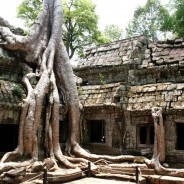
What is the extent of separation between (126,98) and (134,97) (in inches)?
12.2

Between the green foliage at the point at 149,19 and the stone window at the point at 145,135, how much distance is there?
A: 1611 centimetres

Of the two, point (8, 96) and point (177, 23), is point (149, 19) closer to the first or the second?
point (177, 23)

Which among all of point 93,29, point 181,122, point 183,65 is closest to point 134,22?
point 93,29

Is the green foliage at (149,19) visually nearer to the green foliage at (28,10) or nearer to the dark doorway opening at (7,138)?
the green foliage at (28,10)

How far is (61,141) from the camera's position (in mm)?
11555

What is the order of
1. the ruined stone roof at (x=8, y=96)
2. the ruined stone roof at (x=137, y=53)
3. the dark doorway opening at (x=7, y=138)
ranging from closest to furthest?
the ruined stone roof at (x=8, y=96)
the dark doorway opening at (x=7, y=138)
the ruined stone roof at (x=137, y=53)

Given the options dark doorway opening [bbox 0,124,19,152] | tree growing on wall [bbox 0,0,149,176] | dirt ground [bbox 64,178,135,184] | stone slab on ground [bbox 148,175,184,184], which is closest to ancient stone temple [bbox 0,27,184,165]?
dark doorway opening [bbox 0,124,19,152]

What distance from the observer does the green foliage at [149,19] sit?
2605 cm

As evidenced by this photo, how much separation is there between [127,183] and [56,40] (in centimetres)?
651

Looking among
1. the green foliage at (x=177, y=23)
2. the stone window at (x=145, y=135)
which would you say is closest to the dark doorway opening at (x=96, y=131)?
the stone window at (x=145, y=135)

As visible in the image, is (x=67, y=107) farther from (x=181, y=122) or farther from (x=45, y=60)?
(x=181, y=122)

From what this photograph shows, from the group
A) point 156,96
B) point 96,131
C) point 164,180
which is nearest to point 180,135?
point 156,96

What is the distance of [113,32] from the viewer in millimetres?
30156

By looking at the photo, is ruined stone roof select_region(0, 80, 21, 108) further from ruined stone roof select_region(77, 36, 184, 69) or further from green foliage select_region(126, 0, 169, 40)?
green foliage select_region(126, 0, 169, 40)
